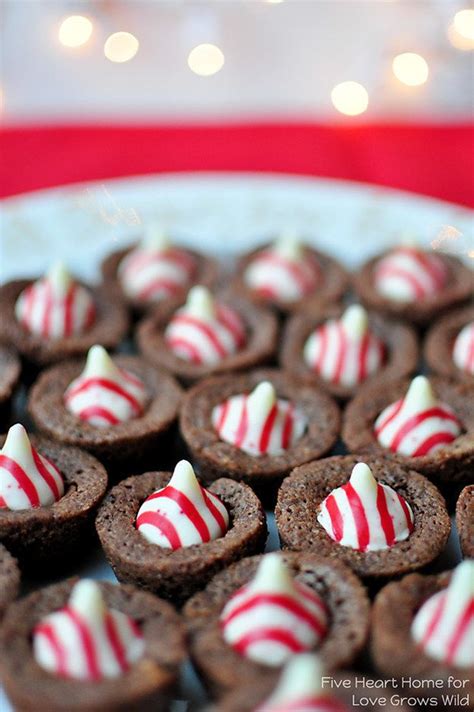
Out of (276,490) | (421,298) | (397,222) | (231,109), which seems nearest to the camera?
(276,490)

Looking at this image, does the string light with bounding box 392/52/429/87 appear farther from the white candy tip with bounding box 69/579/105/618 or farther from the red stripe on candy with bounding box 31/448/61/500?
the white candy tip with bounding box 69/579/105/618

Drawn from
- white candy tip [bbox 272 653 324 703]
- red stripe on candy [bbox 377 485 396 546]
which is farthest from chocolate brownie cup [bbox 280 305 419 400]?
white candy tip [bbox 272 653 324 703]

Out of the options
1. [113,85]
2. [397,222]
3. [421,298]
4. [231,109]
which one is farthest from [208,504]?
[113,85]

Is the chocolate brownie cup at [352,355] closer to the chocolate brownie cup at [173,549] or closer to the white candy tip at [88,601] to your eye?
the chocolate brownie cup at [173,549]

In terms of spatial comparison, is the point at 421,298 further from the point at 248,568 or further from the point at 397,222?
the point at 248,568

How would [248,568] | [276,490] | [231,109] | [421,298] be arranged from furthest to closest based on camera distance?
1. [231,109]
2. [421,298]
3. [276,490]
4. [248,568]

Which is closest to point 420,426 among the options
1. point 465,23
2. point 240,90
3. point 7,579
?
point 7,579

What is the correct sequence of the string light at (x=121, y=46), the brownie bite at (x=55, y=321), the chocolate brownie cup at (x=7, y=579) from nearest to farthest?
the chocolate brownie cup at (x=7, y=579) → the brownie bite at (x=55, y=321) → the string light at (x=121, y=46)

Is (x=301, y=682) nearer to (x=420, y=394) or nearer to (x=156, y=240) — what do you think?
(x=420, y=394)

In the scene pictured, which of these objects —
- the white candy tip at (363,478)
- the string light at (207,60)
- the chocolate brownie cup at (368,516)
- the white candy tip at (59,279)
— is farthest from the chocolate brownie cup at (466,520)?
the string light at (207,60)
